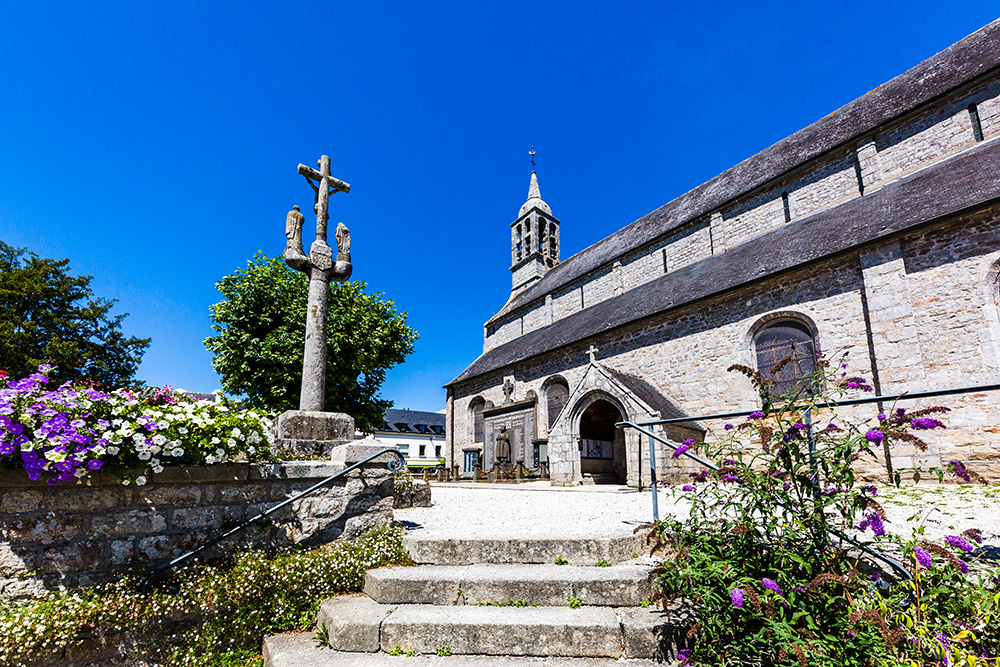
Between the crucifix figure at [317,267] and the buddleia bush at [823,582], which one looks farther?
the crucifix figure at [317,267]

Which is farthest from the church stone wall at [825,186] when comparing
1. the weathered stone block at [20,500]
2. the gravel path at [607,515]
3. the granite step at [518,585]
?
the weathered stone block at [20,500]

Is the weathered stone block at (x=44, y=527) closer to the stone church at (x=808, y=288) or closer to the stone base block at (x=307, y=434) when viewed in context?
the stone base block at (x=307, y=434)

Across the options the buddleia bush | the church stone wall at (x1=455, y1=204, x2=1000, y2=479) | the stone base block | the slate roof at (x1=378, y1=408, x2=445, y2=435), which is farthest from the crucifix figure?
the slate roof at (x1=378, y1=408, x2=445, y2=435)

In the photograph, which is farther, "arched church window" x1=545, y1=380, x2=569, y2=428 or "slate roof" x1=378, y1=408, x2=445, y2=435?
"slate roof" x1=378, y1=408, x2=445, y2=435

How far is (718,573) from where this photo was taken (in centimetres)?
288

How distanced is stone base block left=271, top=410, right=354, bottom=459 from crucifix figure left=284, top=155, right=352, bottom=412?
0.78 ft

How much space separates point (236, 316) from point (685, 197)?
18500 mm

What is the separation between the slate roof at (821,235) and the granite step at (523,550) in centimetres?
979

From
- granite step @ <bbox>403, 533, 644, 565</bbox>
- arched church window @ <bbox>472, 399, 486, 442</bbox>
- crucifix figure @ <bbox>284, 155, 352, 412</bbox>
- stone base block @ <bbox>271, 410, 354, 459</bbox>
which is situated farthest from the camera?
arched church window @ <bbox>472, 399, 486, 442</bbox>

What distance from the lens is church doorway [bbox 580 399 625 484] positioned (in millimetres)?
14758

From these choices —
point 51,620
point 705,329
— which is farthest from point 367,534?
point 705,329

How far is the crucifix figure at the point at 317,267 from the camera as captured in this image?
562cm

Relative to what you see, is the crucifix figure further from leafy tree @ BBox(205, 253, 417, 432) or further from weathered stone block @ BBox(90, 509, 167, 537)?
leafy tree @ BBox(205, 253, 417, 432)

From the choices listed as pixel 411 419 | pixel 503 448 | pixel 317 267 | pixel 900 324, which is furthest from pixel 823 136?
pixel 411 419
